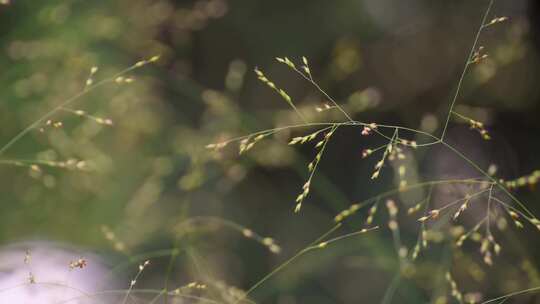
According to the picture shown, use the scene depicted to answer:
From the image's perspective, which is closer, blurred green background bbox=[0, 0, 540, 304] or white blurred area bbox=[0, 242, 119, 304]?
white blurred area bbox=[0, 242, 119, 304]

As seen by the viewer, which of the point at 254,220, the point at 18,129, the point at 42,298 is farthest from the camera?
the point at 254,220

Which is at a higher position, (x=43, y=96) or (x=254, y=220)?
(x=43, y=96)

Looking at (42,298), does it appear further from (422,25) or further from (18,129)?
(422,25)

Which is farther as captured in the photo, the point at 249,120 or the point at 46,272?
the point at 249,120

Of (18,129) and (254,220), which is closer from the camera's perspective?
(18,129)

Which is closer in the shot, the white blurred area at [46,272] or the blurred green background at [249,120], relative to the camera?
the white blurred area at [46,272]

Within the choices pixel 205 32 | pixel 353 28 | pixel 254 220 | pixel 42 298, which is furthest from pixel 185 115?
pixel 42 298

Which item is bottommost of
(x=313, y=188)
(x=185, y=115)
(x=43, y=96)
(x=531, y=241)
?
(x=531, y=241)

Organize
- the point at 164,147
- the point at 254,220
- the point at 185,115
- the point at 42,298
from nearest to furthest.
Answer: the point at 42,298 < the point at 164,147 < the point at 254,220 < the point at 185,115
